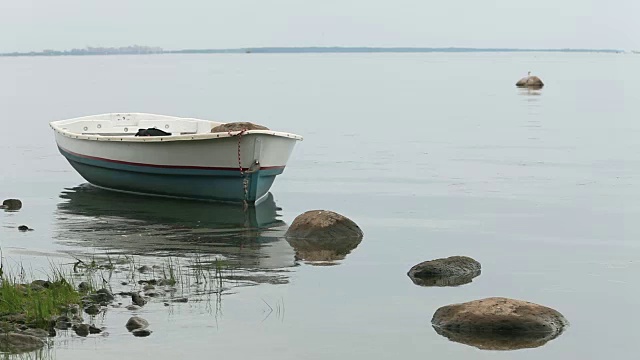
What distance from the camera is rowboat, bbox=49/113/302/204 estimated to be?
23781 mm

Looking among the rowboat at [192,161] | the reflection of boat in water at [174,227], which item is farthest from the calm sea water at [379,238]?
the rowboat at [192,161]

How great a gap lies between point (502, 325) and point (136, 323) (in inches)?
172

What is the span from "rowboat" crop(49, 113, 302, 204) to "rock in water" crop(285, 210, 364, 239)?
131 inches

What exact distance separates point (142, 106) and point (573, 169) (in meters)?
42.6

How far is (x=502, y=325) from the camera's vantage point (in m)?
13.9

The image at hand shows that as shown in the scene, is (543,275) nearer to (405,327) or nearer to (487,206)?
(405,327)

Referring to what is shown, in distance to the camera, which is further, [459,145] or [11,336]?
[459,145]

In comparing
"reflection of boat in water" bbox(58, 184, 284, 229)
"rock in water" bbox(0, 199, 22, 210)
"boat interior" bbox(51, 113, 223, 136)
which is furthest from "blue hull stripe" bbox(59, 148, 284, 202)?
"boat interior" bbox(51, 113, 223, 136)

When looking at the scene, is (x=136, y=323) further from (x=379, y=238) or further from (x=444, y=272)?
(x=379, y=238)

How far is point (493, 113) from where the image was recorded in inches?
2462

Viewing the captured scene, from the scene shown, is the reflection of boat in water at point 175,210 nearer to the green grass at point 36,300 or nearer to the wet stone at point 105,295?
the wet stone at point 105,295

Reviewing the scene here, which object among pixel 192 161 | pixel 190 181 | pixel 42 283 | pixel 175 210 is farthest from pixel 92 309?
pixel 190 181

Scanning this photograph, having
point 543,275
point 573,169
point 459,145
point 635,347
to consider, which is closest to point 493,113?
point 459,145

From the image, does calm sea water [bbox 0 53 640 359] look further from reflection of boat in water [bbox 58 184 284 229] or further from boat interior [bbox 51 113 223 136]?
boat interior [bbox 51 113 223 136]
